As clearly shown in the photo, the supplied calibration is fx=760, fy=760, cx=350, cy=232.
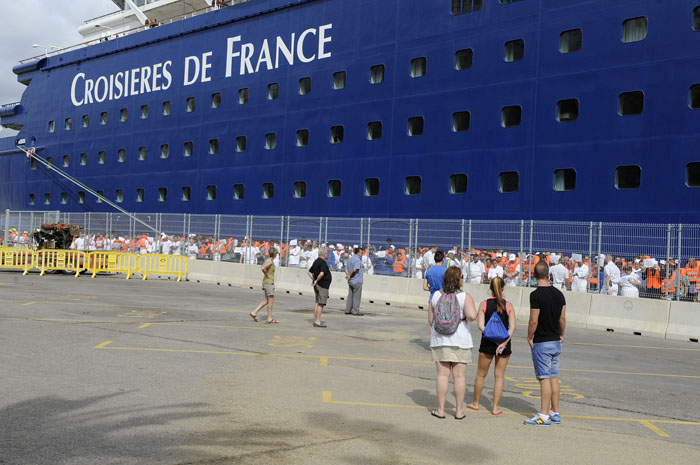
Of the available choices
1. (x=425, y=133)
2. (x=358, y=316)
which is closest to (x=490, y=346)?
(x=358, y=316)

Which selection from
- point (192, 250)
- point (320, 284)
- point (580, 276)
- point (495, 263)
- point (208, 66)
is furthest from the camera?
point (208, 66)

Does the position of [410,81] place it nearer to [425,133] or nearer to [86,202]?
[425,133]

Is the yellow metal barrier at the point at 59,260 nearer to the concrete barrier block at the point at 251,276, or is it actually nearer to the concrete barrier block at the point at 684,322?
the concrete barrier block at the point at 251,276

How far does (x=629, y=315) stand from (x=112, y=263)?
2042 cm

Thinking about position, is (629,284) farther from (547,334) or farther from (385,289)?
(547,334)

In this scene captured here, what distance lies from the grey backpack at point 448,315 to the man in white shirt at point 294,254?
19.2 meters

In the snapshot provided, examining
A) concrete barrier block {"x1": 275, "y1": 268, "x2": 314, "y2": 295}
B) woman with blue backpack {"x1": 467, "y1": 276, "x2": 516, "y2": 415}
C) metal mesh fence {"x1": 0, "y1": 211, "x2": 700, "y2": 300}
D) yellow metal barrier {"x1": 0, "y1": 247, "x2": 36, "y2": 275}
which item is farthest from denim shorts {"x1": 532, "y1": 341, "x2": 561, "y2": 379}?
yellow metal barrier {"x1": 0, "y1": 247, "x2": 36, "y2": 275}

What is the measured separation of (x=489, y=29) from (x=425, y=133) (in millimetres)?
4032

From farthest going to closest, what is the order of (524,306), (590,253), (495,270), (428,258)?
(428,258)
(495,270)
(524,306)
(590,253)

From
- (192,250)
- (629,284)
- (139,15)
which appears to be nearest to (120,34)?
(139,15)

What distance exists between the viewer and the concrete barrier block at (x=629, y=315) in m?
17.0

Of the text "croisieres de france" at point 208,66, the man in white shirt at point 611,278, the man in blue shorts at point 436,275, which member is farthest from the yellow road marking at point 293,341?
the text "croisieres de france" at point 208,66

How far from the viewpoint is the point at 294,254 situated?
27.1 metres

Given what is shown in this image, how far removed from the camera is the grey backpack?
25.5 feet
